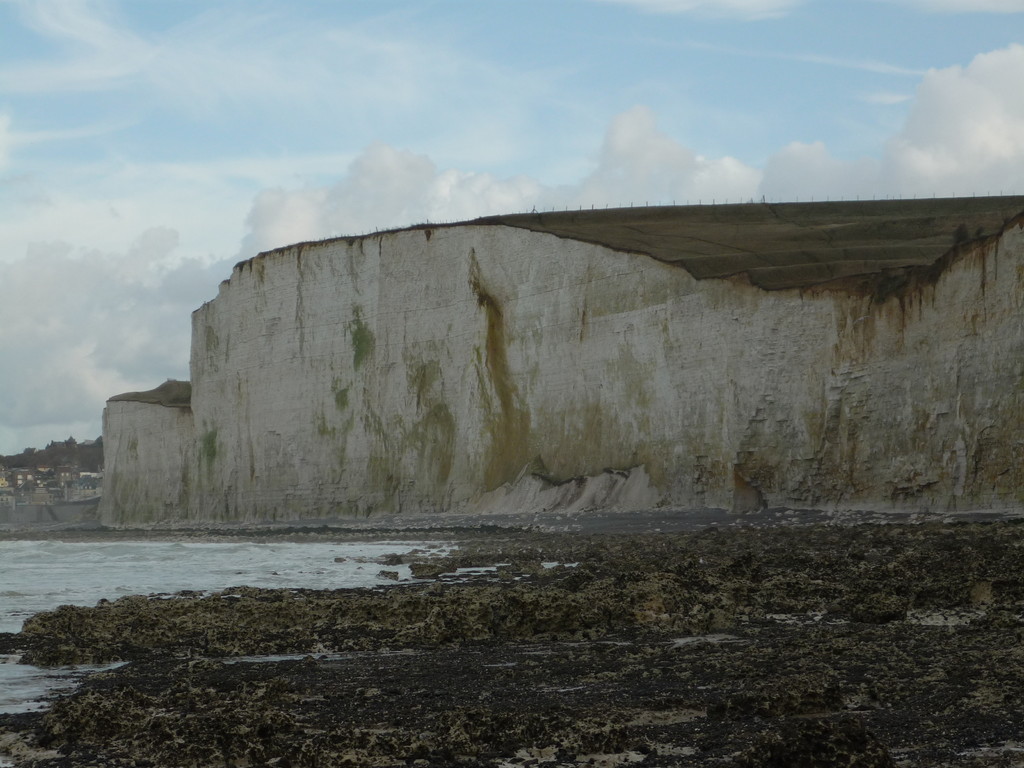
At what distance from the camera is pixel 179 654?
9031 mm

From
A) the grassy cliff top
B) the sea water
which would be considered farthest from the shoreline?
the grassy cliff top

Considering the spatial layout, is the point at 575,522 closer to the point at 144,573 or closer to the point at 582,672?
the point at 144,573

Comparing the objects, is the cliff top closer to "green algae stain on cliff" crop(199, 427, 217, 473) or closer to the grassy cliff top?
"green algae stain on cliff" crop(199, 427, 217, 473)

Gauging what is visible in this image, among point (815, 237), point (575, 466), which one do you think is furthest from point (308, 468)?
point (815, 237)

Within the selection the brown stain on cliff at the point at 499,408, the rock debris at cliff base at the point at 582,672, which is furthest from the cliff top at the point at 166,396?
the rock debris at cliff base at the point at 582,672

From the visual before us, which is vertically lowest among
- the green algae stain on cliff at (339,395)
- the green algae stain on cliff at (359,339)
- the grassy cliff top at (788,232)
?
the green algae stain on cliff at (339,395)

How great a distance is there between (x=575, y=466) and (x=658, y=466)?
11.4 ft

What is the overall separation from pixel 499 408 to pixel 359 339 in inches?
274

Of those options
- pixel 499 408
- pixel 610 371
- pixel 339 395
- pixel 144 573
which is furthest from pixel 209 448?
pixel 144 573

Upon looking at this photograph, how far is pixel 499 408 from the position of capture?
120 ft

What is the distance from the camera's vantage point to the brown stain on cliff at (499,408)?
35781mm

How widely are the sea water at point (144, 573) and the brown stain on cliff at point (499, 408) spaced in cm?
891

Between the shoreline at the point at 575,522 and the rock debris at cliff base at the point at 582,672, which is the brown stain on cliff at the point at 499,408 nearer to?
the shoreline at the point at 575,522

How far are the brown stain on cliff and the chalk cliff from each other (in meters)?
0.06
